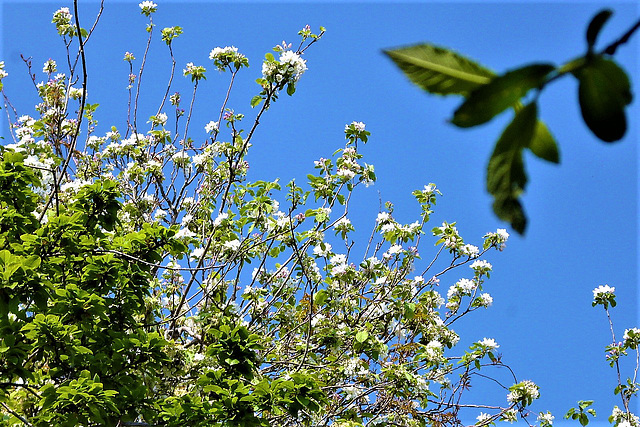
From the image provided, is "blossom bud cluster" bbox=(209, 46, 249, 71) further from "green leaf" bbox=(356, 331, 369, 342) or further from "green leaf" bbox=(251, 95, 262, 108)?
"green leaf" bbox=(356, 331, 369, 342)

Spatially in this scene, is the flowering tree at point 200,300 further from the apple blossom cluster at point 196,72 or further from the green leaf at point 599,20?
Answer: the green leaf at point 599,20

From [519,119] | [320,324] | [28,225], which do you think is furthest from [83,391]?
[519,119]

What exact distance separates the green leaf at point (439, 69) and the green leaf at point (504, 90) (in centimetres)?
1

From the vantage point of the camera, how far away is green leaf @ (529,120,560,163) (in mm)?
360

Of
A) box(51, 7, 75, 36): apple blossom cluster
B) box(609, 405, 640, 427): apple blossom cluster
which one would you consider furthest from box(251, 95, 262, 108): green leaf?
box(609, 405, 640, 427): apple blossom cluster

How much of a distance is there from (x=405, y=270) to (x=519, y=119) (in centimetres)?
580

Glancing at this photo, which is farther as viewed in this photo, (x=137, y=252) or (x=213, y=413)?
(x=137, y=252)

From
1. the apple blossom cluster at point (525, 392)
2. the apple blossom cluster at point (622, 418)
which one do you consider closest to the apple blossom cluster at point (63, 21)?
the apple blossom cluster at point (525, 392)

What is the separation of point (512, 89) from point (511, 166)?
0.15 feet

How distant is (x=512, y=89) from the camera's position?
33 centimetres

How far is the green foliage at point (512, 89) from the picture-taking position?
1.06ft

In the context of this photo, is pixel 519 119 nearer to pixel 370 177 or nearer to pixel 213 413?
pixel 213 413

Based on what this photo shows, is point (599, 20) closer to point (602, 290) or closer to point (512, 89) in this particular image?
point (512, 89)

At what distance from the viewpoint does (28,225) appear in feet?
15.8
